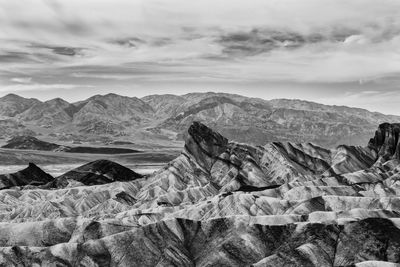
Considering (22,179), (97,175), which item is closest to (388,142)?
(97,175)

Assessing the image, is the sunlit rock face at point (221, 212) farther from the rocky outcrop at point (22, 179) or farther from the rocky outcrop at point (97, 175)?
the rocky outcrop at point (22, 179)

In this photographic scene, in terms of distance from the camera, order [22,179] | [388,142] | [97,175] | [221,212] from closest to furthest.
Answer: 1. [221,212]
2. [388,142]
3. [97,175]
4. [22,179]

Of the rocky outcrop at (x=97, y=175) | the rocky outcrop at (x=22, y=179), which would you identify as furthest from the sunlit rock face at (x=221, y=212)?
the rocky outcrop at (x=22, y=179)

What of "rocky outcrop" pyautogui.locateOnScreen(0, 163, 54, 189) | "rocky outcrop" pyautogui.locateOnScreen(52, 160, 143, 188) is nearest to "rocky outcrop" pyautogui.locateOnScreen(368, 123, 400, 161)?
"rocky outcrop" pyautogui.locateOnScreen(52, 160, 143, 188)

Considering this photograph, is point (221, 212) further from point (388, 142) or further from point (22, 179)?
point (22, 179)

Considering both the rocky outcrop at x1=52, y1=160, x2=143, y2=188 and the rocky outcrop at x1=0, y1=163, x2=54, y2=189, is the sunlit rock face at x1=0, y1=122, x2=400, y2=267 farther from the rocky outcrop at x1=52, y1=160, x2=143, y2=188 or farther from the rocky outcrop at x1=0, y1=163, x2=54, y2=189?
the rocky outcrop at x1=0, y1=163, x2=54, y2=189

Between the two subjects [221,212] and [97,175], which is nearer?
[221,212]

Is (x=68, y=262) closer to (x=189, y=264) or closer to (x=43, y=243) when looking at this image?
(x=43, y=243)

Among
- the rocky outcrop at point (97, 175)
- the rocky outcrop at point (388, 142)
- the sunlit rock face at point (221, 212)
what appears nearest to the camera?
the sunlit rock face at point (221, 212)
